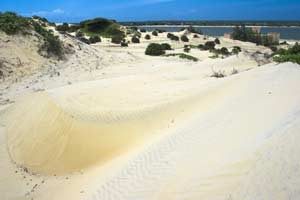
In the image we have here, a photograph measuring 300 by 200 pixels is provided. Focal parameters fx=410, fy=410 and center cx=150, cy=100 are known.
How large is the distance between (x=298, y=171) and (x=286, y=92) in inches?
180

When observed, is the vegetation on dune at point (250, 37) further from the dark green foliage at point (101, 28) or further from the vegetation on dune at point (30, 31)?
the vegetation on dune at point (30, 31)

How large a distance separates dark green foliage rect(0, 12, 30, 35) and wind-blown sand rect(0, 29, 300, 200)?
6.30m

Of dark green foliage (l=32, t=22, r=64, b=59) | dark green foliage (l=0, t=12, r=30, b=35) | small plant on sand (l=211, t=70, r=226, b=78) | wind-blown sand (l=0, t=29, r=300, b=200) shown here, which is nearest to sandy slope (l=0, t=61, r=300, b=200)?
wind-blown sand (l=0, t=29, r=300, b=200)

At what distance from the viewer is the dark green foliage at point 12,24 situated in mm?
19922

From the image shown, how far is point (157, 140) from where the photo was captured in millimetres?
8664

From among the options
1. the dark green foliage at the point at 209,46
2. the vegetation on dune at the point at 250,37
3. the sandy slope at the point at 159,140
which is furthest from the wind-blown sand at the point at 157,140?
the vegetation on dune at the point at 250,37

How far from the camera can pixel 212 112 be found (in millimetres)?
9469

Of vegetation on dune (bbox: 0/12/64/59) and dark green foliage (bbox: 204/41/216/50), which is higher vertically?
vegetation on dune (bbox: 0/12/64/59)

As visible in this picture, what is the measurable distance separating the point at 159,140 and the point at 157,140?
12cm

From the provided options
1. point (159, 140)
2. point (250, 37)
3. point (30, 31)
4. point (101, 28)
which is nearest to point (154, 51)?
point (30, 31)

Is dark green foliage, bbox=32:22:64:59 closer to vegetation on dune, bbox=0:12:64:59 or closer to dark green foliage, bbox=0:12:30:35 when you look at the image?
vegetation on dune, bbox=0:12:64:59

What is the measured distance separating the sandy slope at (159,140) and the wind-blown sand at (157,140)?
2cm

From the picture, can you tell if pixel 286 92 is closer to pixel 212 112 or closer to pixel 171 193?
pixel 212 112

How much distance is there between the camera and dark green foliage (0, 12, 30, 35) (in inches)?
784
